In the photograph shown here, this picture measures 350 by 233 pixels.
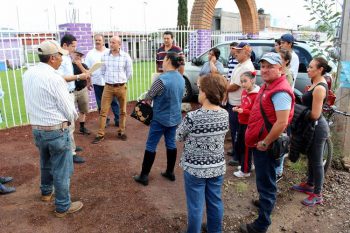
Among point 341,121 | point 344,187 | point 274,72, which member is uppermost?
point 274,72

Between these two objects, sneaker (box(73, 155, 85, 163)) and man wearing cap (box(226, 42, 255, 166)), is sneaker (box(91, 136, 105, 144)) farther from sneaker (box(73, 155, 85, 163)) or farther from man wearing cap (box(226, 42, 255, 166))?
man wearing cap (box(226, 42, 255, 166))

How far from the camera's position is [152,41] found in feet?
33.8

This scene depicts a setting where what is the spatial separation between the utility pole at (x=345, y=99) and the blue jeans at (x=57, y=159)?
378 centimetres

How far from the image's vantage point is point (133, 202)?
3.62m

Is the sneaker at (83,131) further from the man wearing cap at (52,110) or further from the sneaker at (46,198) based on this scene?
the man wearing cap at (52,110)

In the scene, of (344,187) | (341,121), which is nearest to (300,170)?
(344,187)

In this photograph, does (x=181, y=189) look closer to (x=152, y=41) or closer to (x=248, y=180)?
(x=248, y=180)

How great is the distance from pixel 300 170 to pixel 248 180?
853 millimetres

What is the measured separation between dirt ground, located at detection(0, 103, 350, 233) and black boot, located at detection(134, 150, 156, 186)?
0.09 meters

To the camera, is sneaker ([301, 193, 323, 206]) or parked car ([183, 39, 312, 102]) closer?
sneaker ([301, 193, 323, 206])

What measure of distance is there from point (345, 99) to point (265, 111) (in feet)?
7.96

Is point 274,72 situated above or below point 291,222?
above

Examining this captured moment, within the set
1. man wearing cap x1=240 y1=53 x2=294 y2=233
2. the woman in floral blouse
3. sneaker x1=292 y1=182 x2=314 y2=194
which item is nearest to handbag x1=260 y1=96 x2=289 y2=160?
man wearing cap x1=240 y1=53 x2=294 y2=233

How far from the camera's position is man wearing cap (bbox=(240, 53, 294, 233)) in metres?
2.60
